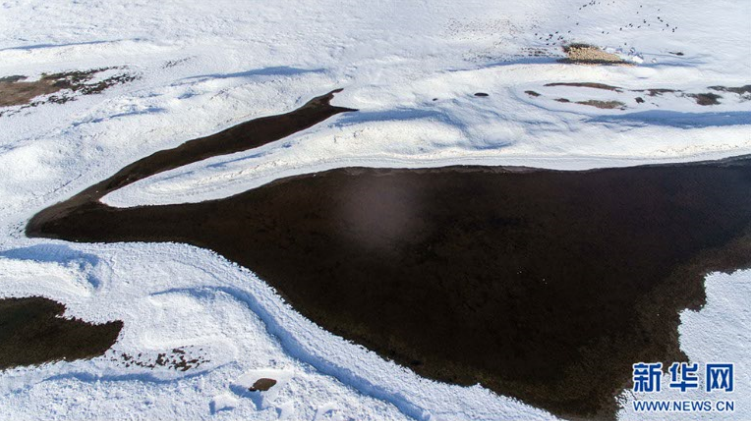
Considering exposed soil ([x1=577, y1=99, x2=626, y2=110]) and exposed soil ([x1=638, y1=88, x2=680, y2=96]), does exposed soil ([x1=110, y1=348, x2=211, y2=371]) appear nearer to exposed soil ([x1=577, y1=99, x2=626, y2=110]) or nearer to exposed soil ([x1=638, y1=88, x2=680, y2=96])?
exposed soil ([x1=577, y1=99, x2=626, y2=110])

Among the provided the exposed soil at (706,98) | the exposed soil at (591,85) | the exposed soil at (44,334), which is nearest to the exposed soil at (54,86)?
the exposed soil at (44,334)

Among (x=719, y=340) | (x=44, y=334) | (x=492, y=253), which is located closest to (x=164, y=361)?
(x=44, y=334)

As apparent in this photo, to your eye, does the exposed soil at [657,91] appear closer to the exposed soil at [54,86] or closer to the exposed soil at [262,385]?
the exposed soil at [262,385]

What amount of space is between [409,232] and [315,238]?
406 cm

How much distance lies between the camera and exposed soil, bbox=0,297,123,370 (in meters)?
14.2

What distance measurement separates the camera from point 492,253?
1703 centimetres

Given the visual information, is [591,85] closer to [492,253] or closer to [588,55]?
[588,55]

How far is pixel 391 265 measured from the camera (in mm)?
16688

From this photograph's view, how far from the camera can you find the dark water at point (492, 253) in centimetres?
1410

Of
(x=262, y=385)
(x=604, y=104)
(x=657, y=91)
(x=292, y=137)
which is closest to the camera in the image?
(x=262, y=385)

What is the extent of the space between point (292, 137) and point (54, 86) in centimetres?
1708

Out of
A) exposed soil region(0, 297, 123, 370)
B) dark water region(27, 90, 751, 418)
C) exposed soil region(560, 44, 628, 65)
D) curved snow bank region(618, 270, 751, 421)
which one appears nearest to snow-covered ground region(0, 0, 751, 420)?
curved snow bank region(618, 270, 751, 421)

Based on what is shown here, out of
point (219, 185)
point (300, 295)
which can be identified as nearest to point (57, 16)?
point (219, 185)

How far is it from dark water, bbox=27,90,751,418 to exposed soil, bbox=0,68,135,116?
9.41 meters
